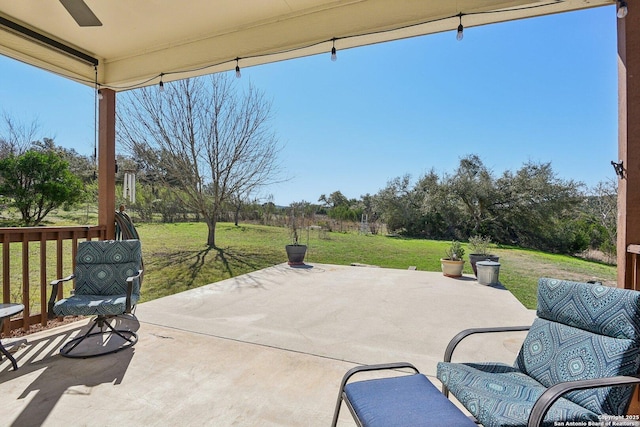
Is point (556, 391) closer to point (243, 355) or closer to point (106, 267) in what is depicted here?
point (243, 355)

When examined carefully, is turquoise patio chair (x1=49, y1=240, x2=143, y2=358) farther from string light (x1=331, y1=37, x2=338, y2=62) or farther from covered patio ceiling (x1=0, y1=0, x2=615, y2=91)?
string light (x1=331, y1=37, x2=338, y2=62)

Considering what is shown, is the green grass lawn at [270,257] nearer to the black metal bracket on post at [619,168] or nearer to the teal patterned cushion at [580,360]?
the black metal bracket on post at [619,168]

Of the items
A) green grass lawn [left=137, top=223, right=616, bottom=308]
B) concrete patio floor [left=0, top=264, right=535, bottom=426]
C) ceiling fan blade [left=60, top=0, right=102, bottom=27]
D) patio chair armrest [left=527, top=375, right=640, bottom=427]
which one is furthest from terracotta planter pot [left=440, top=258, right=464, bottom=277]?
ceiling fan blade [left=60, top=0, right=102, bottom=27]

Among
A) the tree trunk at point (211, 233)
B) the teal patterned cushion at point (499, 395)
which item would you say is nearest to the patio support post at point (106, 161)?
the teal patterned cushion at point (499, 395)

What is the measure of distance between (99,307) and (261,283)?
132 inches

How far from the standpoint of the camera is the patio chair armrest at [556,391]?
3.86 ft

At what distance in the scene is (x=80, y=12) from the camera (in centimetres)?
218

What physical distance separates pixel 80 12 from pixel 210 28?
1177 mm

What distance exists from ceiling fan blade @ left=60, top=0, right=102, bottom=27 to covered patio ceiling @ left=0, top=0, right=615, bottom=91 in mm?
17

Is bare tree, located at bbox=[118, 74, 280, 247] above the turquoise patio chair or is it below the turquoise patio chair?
above

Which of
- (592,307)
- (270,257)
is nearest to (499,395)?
(592,307)

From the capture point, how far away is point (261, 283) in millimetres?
5895

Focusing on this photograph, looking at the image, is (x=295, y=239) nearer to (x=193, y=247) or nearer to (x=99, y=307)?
(x=193, y=247)

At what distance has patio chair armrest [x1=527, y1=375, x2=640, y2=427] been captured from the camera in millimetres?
1178
